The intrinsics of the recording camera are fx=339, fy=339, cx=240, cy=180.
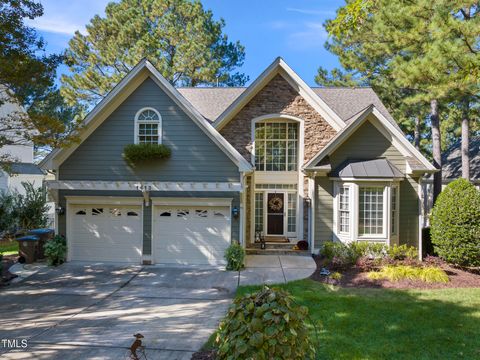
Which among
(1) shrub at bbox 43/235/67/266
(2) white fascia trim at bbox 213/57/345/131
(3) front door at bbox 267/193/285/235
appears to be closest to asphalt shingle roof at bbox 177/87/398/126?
(2) white fascia trim at bbox 213/57/345/131

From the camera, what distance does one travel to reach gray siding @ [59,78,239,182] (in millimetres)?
11477

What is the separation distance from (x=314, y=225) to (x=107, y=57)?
68.4ft

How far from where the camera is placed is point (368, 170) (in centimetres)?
1205

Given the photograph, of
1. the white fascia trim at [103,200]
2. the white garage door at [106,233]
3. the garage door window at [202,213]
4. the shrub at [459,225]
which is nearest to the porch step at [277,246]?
the garage door window at [202,213]

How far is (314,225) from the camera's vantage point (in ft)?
41.9

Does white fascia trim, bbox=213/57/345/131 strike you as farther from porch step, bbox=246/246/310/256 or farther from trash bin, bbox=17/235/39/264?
trash bin, bbox=17/235/39/264

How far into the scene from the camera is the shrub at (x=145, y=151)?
11.2 m

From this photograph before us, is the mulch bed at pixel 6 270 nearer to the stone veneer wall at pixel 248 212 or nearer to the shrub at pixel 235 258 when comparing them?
the shrub at pixel 235 258

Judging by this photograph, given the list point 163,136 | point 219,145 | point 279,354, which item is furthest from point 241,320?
point 163,136

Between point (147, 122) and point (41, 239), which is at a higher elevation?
point (147, 122)

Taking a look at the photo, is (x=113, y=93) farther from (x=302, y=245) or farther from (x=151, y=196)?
(x=302, y=245)

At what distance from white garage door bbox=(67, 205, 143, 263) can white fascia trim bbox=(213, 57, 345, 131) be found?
489 cm

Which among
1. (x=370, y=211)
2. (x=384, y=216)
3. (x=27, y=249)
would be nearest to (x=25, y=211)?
(x=27, y=249)

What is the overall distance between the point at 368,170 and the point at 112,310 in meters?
9.25
